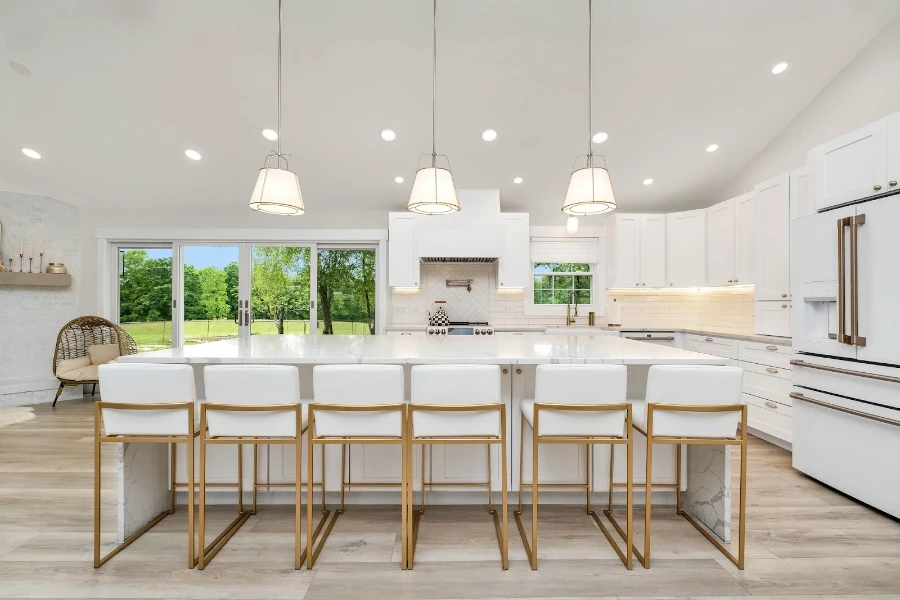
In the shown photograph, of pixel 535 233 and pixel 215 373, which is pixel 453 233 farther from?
pixel 215 373

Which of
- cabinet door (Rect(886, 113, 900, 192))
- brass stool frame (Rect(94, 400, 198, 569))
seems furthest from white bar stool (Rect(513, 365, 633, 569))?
cabinet door (Rect(886, 113, 900, 192))

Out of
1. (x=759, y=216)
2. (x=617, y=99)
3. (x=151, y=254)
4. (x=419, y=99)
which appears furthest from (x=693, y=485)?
(x=151, y=254)

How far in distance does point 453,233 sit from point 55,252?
479 centimetres

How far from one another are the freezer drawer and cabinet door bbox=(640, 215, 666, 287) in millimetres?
2432

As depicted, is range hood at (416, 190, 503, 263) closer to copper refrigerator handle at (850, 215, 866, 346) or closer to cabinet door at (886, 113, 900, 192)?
copper refrigerator handle at (850, 215, 866, 346)

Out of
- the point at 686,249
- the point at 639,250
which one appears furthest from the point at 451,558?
the point at 686,249

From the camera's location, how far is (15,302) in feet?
16.4

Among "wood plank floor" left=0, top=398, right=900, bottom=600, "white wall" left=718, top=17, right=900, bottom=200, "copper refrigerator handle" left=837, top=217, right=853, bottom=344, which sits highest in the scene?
"white wall" left=718, top=17, right=900, bottom=200

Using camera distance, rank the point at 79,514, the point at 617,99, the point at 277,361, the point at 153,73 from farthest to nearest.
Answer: the point at 617,99
the point at 153,73
the point at 79,514
the point at 277,361

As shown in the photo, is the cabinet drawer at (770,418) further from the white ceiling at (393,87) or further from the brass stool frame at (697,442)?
the white ceiling at (393,87)

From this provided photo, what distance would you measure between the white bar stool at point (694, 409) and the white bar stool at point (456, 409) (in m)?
0.66

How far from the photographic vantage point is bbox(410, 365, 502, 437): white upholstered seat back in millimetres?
1861

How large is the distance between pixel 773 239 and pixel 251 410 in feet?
14.4

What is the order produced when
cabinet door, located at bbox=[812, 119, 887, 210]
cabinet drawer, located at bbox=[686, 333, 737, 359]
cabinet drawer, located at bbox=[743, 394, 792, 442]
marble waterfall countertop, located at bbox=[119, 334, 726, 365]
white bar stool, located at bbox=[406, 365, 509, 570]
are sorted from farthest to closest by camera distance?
1. cabinet drawer, located at bbox=[686, 333, 737, 359]
2. cabinet drawer, located at bbox=[743, 394, 792, 442]
3. cabinet door, located at bbox=[812, 119, 887, 210]
4. marble waterfall countertop, located at bbox=[119, 334, 726, 365]
5. white bar stool, located at bbox=[406, 365, 509, 570]
